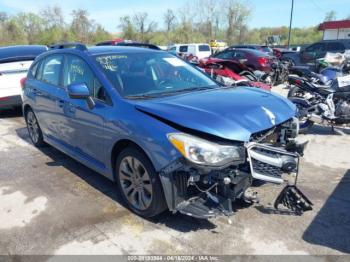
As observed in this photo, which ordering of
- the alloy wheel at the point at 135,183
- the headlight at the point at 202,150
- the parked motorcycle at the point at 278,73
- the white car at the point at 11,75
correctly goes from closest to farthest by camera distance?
1. the headlight at the point at 202,150
2. the alloy wheel at the point at 135,183
3. the white car at the point at 11,75
4. the parked motorcycle at the point at 278,73

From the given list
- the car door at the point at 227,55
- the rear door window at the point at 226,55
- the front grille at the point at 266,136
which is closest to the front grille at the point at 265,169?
the front grille at the point at 266,136

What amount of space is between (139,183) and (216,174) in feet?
2.84

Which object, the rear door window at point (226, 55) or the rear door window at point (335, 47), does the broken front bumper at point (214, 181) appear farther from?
the rear door window at point (335, 47)

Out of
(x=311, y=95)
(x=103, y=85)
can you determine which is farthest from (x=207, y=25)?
(x=103, y=85)

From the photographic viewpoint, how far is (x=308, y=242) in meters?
3.27

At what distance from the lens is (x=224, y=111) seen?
3389 mm

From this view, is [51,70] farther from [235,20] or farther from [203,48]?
[235,20]

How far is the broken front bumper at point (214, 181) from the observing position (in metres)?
3.17

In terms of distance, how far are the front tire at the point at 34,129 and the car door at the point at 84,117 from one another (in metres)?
1.33

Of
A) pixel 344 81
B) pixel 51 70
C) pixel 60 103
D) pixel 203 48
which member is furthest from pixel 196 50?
pixel 60 103

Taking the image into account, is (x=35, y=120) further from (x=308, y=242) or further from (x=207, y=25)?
(x=207, y=25)

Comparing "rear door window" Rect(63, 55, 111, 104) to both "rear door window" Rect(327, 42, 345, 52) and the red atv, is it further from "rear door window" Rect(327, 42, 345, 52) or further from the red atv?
"rear door window" Rect(327, 42, 345, 52)

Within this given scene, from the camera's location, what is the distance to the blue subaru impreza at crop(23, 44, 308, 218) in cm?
316

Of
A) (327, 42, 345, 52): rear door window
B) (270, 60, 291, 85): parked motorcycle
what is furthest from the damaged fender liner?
(327, 42, 345, 52): rear door window
